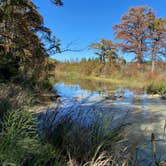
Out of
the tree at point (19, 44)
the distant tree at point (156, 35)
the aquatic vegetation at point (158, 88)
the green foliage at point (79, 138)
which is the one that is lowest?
the green foliage at point (79, 138)

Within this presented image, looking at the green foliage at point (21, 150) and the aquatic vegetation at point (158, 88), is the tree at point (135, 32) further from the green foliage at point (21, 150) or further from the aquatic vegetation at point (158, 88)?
the green foliage at point (21, 150)

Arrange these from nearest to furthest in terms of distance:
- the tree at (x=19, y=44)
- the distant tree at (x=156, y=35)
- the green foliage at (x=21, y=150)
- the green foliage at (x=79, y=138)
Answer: the green foliage at (x=21, y=150)
the green foliage at (x=79, y=138)
the tree at (x=19, y=44)
the distant tree at (x=156, y=35)

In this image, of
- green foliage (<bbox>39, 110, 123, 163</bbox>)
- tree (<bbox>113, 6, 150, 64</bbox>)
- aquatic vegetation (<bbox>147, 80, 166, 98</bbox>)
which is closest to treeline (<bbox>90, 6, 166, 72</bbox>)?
tree (<bbox>113, 6, 150, 64</bbox>)

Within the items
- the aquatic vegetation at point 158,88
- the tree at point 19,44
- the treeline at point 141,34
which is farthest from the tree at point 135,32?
the tree at point 19,44

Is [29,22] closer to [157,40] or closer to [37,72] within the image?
[37,72]

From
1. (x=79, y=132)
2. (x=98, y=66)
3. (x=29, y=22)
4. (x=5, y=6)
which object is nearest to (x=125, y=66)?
(x=98, y=66)

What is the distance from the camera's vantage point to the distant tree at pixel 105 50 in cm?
2926

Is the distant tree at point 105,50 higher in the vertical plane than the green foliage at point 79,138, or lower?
higher

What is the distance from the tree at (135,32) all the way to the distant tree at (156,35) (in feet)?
1.60

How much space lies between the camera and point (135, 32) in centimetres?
2461

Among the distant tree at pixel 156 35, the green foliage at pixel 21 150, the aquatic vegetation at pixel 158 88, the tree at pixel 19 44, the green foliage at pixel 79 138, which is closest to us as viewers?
the green foliage at pixel 21 150

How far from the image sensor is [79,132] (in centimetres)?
270

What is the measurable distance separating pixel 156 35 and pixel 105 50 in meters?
6.92

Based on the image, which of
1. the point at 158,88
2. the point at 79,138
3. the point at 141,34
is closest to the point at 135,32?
the point at 141,34
